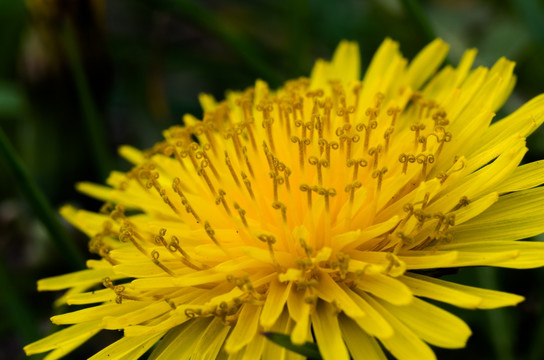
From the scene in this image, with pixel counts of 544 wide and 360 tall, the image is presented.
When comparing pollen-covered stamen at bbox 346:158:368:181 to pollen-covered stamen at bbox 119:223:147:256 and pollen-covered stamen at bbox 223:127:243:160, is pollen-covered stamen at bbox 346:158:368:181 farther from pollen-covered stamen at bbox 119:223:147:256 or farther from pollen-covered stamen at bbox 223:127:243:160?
pollen-covered stamen at bbox 119:223:147:256

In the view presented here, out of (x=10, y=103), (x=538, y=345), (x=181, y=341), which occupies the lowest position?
(x=538, y=345)

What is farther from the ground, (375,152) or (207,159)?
(207,159)

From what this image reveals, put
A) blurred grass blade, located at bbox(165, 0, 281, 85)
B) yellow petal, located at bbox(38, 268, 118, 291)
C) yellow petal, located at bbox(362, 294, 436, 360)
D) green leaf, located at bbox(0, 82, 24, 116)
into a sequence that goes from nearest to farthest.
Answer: yellow petal, located at bbox(362, 294, 436, 360) → yellow petal, located at bbox(38, 268, 118, 291) → blurred grass blade, located at bbox(165, 0, 281, 85) → green leaf, located at bbox(0, 82, 24, 116)

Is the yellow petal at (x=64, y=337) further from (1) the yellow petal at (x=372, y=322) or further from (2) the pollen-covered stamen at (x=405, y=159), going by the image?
(2) the pollen-covered stamen at (x=405, y=159)

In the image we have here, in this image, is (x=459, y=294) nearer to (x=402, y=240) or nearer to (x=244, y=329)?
(x=402, y=240)

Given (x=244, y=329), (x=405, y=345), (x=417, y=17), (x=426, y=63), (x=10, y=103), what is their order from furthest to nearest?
(x=10, y=103)
(x=417, y=17)
(x=426, y=63)
(x=244, y=329)
(x=405, y=345)

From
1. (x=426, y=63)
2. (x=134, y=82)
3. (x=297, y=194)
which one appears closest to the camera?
(x=297, y=194)

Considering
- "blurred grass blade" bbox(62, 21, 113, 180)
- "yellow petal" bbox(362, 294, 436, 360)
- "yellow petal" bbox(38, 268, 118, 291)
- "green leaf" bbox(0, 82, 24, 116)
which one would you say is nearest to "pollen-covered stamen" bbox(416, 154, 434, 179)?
"yellow petal" bbox(362, 294, 436, 360)

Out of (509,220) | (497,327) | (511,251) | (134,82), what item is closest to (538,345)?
(497,327)
